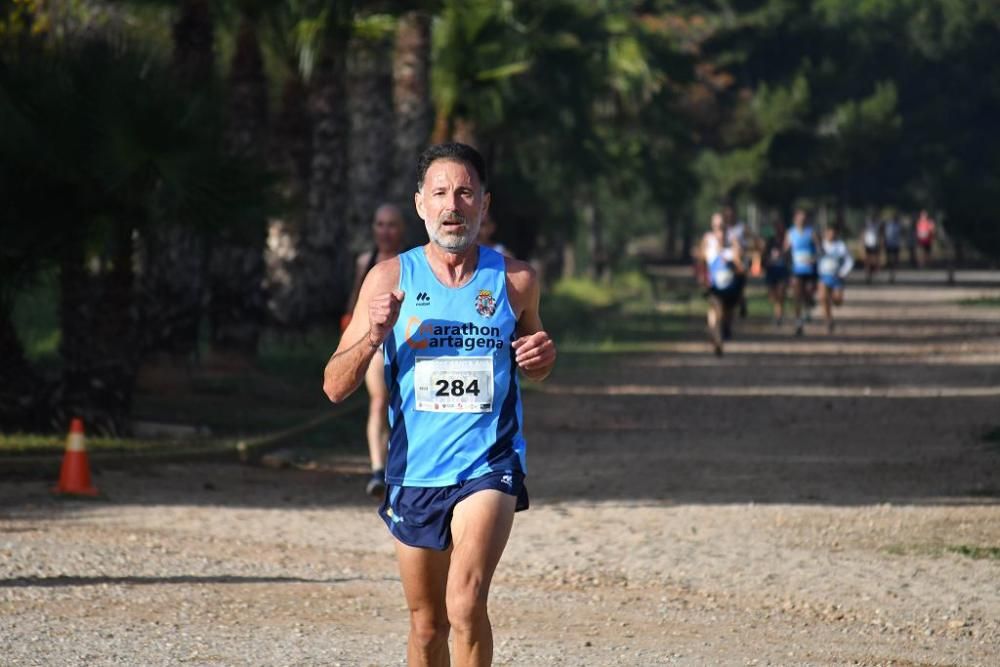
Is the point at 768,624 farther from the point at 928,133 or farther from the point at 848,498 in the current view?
the point at 928,133

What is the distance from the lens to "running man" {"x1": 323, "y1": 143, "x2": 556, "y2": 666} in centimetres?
632

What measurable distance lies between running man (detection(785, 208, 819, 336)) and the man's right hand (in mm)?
25992

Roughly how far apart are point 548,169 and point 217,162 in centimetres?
4416

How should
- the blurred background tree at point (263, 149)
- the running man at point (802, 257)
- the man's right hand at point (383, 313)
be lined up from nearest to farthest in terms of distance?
the man's right hand at point (383, 313) < the blurred background tree at point (263, 149) < the running man at point (802, 257)

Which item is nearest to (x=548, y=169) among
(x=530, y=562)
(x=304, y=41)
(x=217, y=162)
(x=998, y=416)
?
(x=304, y=41)

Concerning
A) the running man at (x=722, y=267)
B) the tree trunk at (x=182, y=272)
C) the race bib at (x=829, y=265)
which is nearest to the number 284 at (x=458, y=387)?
the tree trunk at (x=182, y=272)

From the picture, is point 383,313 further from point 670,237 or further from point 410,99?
point 670,237

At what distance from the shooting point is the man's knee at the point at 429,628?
6438mm

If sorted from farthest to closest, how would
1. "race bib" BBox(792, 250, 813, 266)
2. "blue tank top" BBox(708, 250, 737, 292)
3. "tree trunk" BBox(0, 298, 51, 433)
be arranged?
"race bib" BBox(792, 250, 813, 266)
"blue tank top" BBox(708, 250, 737, 292)
"tree trunk" BBox(0, 298, 51, 433)

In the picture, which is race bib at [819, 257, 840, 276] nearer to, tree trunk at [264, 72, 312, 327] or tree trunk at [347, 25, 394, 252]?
tree trunk at [347, 25, 394, 252]

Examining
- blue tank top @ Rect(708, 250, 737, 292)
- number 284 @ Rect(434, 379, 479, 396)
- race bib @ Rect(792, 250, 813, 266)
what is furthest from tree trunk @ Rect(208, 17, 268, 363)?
number 284 @ Rect(434, 379, 479, 396)

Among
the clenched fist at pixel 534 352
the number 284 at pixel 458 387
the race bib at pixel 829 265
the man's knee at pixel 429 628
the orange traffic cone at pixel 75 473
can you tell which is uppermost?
the clenched fist at pixel 534 352

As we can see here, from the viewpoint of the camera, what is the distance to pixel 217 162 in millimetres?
15945

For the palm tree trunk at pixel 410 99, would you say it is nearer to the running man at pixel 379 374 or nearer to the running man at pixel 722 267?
the running man at pixel 722 267
